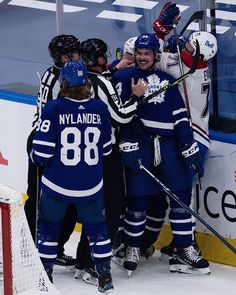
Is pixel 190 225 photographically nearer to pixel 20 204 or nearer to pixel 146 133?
pixel 146 133

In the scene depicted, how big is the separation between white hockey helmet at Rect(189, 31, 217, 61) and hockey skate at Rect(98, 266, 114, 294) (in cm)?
114

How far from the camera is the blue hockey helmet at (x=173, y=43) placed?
5289 millimetres

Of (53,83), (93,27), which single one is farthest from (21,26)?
(53,83)

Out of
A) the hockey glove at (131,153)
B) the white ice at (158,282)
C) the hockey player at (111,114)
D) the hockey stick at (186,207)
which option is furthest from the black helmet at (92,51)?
the white ice at (158,282)

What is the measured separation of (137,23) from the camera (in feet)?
19.8

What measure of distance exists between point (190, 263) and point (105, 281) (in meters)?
0.56

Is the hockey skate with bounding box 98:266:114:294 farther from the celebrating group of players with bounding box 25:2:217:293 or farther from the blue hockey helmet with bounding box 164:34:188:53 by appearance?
the blue hockey helmet with bounding box 164:34:188:53

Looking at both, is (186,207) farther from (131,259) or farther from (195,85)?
(195,85)

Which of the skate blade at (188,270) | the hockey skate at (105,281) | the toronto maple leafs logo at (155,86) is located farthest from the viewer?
the skate blade at (188,270)

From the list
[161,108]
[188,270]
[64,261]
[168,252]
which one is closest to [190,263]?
[188,270]

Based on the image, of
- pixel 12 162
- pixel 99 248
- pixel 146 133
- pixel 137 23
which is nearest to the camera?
pixel 99 248

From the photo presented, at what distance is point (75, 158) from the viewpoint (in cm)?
486

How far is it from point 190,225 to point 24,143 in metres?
1.35

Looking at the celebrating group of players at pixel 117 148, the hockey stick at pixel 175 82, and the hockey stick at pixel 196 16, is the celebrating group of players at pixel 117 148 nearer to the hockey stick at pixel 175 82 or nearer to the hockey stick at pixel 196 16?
the hockey stick at pixel 175 82
